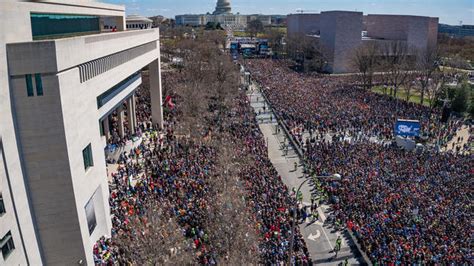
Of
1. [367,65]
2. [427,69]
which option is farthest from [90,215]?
[367,65]

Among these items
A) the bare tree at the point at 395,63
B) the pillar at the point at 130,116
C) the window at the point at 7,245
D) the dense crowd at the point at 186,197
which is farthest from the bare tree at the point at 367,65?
the window at the point at 7,245

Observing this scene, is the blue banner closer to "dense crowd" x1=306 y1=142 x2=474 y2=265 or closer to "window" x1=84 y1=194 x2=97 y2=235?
"dense crowd" x1=306 y1=142 x2=474 y2=265

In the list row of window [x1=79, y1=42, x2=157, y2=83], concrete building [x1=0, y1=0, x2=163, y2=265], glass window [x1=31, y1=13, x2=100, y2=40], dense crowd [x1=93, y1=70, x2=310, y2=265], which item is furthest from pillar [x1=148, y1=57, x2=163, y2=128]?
concrete building [x1=0, y1=0, x2=163, y2=265]

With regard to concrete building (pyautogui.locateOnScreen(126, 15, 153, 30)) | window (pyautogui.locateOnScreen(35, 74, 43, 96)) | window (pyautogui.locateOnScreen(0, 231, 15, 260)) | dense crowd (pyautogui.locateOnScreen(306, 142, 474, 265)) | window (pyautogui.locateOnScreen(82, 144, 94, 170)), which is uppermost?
concrete building (pyautogui.locateOnScreen(126, 15, 153, 30))

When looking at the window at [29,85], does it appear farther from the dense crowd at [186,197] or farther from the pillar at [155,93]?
the pillar at [155,93]

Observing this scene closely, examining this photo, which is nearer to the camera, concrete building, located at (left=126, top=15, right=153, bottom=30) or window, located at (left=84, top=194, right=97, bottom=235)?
window, located at (left=84, top=194, right=97, bottom=235)
